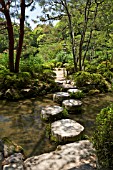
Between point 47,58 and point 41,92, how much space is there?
1670cm

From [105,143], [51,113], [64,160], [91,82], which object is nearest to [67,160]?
[64,160]

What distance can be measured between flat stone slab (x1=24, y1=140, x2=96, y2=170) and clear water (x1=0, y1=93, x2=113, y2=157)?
0.69 m

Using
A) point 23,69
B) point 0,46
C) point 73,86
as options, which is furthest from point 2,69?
point 0,46

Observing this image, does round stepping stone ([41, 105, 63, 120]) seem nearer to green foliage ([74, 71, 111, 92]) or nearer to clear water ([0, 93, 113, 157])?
clear water ([0, 93, 113, 157])

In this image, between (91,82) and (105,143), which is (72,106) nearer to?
(91,82)

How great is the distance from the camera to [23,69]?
11805mm

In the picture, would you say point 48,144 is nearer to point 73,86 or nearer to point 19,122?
point 19,122

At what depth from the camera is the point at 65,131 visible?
5566mm

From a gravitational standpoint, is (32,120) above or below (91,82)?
below

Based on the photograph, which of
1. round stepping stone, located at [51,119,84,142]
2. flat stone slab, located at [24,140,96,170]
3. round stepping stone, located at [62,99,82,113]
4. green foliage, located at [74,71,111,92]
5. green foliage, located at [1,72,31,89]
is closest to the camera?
flat stone slab, located at [24,140,96,170]

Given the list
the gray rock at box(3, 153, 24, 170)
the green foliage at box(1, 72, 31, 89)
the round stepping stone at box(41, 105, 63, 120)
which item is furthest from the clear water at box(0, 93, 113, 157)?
the green foliage at box(1, 72, 31, 89)

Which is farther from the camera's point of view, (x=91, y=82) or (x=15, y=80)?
(x=91, y=82)

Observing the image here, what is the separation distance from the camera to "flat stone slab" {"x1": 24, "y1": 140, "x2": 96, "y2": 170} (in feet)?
13.2

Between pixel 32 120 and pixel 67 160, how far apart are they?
313 centimetres
